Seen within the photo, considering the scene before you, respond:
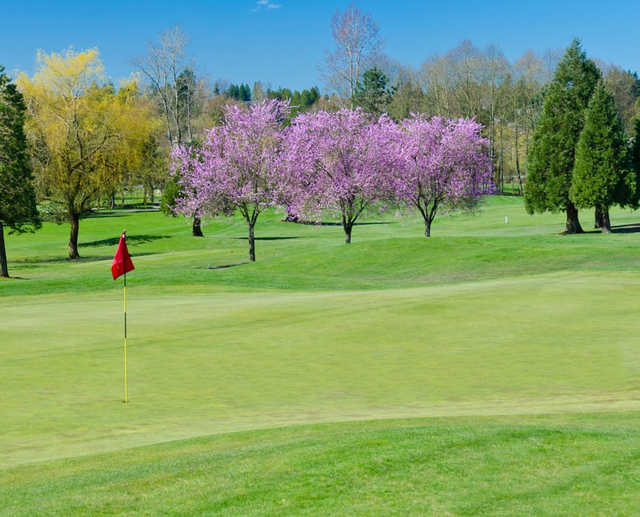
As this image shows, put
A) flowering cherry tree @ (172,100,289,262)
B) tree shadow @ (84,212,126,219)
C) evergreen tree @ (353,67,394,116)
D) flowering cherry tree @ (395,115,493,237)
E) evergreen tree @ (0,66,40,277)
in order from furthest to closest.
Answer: evergreen tree @ (353,67,394,116) → tree shadow @ (84,212,126,219) → flowering cherry tree @ (395,115,493,237) → evergreen tree @ (0,66,40,277) → flowering cherry tree @ (172,100,289,262)

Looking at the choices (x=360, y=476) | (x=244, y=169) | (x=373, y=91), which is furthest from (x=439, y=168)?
(x=373, y=91)

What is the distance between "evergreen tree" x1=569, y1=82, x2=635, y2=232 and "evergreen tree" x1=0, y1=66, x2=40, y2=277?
3749 centimetres

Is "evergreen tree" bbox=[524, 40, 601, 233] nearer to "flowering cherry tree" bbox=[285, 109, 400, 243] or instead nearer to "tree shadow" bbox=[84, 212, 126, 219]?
"flowering cherry tree" bbox=[285, 109, 400, 243]

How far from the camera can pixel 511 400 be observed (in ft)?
41.9


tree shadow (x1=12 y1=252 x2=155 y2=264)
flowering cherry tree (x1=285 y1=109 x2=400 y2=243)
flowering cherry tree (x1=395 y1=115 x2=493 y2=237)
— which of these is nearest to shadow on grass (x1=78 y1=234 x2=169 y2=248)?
tree shadow (x1=12 y1=252 x2=155 y2=264)

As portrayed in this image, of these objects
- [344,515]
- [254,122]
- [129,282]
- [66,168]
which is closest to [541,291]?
[129,282]

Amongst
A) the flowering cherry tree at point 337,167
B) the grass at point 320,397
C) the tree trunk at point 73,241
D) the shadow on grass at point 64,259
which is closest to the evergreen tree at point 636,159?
the flowering cherry tree at point 337,167

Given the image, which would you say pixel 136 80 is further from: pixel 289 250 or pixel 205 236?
pixel 289 250

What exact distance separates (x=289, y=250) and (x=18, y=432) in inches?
1817

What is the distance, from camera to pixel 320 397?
12797 mm

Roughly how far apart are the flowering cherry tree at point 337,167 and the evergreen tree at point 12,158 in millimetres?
17679

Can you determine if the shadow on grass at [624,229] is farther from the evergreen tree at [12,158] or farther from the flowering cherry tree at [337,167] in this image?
the evergreen tree at [12,158]

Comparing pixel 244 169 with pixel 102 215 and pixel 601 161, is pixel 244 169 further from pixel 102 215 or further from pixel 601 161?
pixel 102 215

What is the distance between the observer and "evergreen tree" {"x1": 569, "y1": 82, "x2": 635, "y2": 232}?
171ft
